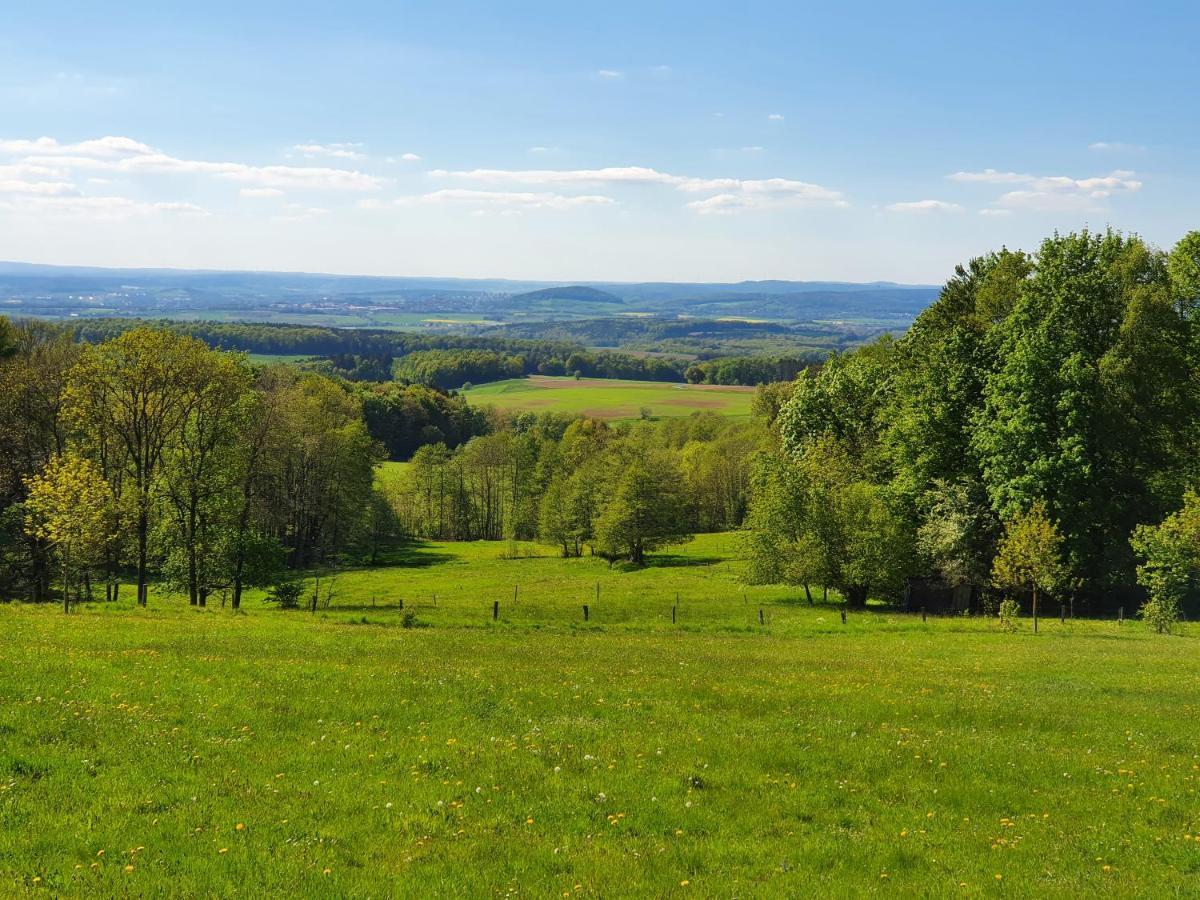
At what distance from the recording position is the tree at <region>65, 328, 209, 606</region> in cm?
4503

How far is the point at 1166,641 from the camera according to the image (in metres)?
39.0

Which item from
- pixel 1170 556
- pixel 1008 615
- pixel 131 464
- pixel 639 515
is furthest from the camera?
pixel 639 515

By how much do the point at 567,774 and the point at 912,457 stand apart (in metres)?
51.9

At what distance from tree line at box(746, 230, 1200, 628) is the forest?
156 millimetres

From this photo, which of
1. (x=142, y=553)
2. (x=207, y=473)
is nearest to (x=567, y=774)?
(x=142, y=553)

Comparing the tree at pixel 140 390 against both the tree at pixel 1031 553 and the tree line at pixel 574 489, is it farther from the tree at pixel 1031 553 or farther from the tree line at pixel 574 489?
the tree line at pixel 574 489

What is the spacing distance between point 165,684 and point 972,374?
176 feet

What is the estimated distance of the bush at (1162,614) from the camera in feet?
140

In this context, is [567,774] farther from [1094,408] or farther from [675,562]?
[675,562]

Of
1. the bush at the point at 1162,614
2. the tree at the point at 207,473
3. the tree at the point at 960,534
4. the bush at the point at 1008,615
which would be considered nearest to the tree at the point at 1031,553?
the bush at the point at 1008,615

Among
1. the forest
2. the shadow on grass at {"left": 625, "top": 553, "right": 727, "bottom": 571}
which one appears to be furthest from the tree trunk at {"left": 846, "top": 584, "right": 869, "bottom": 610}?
the shadow on grass at {"left": 625, "top": 553, "right": 727, "bottom": 571}

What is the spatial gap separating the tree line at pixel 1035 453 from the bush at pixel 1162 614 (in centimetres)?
37

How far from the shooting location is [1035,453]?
50.9 m

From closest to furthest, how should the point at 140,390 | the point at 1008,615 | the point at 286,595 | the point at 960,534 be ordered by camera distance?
the point at 1008,615, the point at 140,390, the point at 286,595, the point at 960,534
